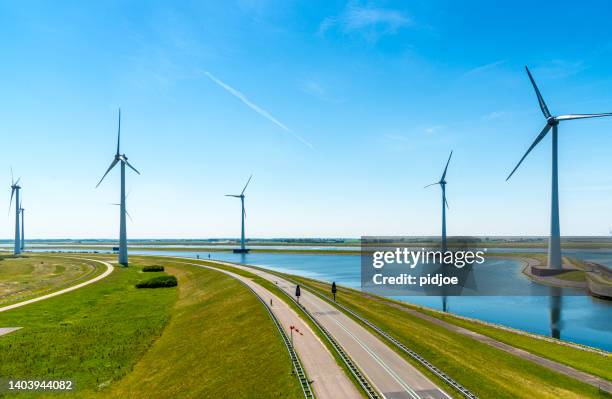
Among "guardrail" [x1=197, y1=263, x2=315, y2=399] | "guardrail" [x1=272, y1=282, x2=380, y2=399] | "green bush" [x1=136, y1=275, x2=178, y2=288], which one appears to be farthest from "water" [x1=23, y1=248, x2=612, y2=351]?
"green bush" [x1=136, y1=275, x2=178, y2=288]

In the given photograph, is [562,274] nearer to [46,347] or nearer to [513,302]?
[513,302]

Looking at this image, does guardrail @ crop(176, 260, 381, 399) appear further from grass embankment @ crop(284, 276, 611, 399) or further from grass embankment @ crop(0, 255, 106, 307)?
grass embankment @ crop(0, 255, 106, 307)

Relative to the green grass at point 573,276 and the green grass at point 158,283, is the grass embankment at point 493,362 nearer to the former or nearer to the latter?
the green grass at point 158,283

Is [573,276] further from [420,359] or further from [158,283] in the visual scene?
[158,283]

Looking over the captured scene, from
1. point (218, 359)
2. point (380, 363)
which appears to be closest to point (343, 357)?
point (380, 363)

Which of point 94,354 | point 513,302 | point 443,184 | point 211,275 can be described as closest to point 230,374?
point 94,354
